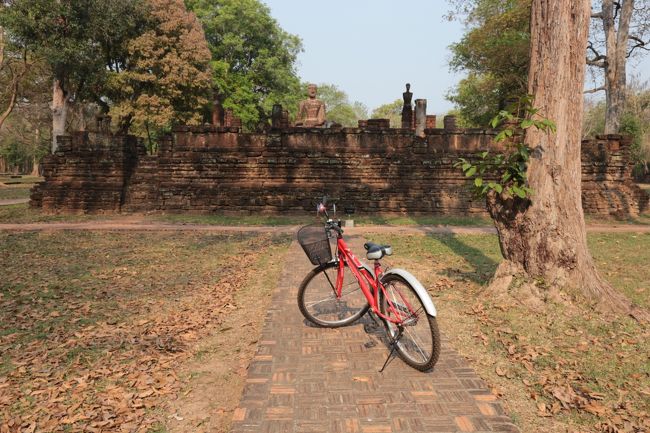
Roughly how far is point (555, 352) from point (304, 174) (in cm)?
1099

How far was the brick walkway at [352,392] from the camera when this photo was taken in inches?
107

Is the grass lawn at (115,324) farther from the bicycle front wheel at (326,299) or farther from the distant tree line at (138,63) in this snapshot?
the distant tree line at (138,63)

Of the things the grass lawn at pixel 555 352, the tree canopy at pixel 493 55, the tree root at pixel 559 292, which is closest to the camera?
the grass lawn at pixel 555 352

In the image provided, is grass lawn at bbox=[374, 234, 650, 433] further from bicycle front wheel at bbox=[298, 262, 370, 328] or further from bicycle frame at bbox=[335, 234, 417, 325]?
bicycle front wheel at bbox=[298, 262, 370, 328]

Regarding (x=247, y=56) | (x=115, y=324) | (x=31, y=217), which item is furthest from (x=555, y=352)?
(x=247, y=56)

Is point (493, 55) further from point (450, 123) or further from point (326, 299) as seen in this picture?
point (326, 299)

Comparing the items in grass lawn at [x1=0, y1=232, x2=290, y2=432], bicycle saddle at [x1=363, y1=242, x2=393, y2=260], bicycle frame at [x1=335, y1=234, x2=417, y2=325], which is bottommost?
grass lawn at [x1=0, y1=232, x2=290, y2=432]

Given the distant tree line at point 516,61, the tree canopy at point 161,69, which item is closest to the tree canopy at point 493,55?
the distant tree line at point 516,61

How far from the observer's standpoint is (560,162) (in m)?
4.93

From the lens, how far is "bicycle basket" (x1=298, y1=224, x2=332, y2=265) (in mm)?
3951

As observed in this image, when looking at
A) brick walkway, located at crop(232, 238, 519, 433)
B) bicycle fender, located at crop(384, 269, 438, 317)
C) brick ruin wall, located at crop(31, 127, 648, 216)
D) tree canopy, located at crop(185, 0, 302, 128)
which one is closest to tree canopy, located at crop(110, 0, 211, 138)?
tree canopy, located at crop(185, 0, 302, 128)

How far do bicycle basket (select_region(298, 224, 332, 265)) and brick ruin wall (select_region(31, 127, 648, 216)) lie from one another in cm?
985

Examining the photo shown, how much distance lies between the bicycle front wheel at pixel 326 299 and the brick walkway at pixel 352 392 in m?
0.23

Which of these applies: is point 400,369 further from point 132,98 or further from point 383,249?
point 132,98
